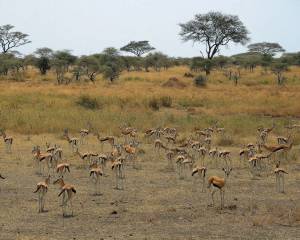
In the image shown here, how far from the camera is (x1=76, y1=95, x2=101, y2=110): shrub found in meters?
30.1

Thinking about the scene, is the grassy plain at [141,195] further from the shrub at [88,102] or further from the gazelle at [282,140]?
the shrub at [88,102]

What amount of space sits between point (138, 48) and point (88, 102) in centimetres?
5896

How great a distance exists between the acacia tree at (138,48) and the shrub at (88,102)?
57028mm

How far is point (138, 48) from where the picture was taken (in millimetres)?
88500

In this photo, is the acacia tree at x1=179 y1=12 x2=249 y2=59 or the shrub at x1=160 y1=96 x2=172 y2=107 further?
the acacia tree at x1=179 y1=12 x2=249 y2=59

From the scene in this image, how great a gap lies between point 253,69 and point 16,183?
195ft

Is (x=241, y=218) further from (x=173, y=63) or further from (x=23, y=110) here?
(x=173, y=63)

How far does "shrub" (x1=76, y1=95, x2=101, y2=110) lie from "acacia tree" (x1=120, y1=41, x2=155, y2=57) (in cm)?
5703

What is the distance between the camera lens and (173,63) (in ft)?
259


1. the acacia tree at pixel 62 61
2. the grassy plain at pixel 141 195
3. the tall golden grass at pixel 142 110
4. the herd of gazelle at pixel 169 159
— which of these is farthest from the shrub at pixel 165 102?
the acacia tree at pixel 62 61

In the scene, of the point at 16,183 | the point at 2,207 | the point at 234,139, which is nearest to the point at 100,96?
the point at 234,139

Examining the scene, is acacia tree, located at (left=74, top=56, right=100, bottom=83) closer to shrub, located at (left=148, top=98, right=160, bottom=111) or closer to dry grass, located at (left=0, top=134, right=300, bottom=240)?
shrub, located at (left=148, top=98, right=160, bottom=111)

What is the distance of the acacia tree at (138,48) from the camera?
87938 mm

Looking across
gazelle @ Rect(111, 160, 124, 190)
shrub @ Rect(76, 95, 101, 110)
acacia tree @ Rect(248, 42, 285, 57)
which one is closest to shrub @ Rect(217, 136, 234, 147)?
gazelle @ Rect(111, 160, 124, 190)
